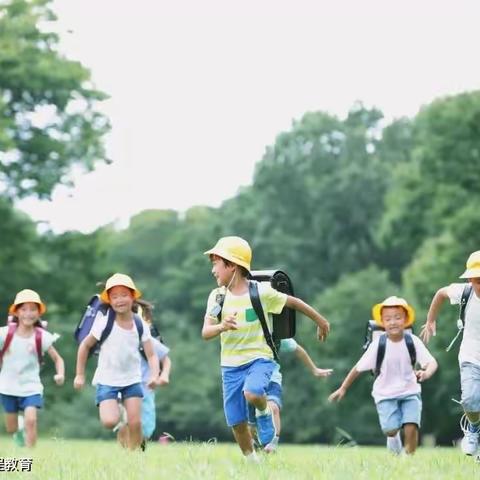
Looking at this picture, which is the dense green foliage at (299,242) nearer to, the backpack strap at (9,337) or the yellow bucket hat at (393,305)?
the backpack strap at (9,337)

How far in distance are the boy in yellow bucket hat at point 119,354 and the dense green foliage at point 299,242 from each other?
2615cm

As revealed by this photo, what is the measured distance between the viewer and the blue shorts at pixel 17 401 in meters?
15.3

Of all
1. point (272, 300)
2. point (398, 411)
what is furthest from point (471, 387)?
point (398, 411)

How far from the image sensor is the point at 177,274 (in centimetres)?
7212

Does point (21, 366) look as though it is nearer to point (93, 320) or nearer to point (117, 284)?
point (93, 320)

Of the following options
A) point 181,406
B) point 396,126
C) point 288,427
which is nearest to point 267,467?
point 288,427

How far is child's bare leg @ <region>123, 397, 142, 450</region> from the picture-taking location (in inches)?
508

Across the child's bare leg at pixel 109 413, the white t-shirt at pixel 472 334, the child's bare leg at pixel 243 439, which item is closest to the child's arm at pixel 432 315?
the white t-shirt at pixel 472 334

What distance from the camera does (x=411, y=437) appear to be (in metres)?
13.4

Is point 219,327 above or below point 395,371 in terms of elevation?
above

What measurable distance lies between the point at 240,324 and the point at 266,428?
120 cm

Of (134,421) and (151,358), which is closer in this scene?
(134,421)

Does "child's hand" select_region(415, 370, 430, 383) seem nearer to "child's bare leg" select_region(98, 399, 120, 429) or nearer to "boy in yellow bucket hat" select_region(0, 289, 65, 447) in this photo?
"child's bare leg" select_region(98, 399, 120, 429)

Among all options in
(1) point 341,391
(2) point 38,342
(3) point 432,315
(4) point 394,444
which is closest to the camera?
(3) point 432,315
